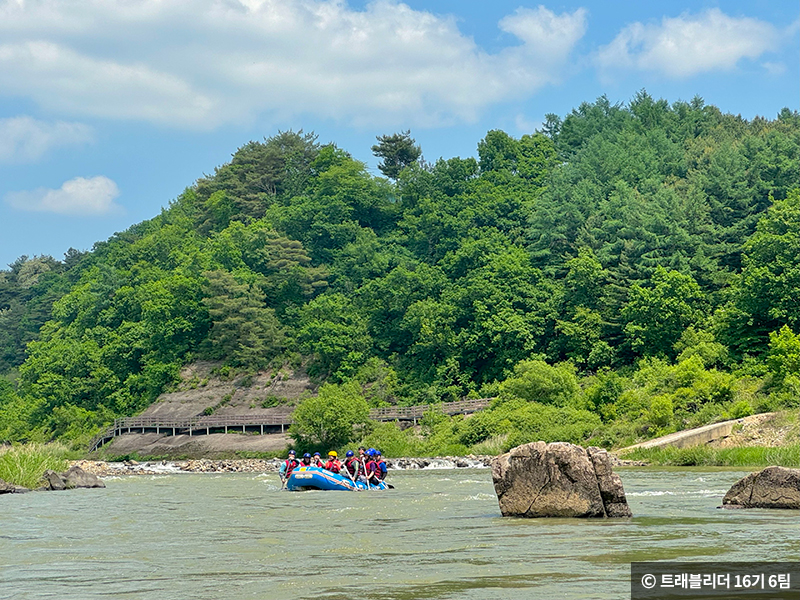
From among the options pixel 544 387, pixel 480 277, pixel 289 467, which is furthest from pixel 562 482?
pixel 480 277

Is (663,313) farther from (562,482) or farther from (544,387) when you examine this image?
(562,482)

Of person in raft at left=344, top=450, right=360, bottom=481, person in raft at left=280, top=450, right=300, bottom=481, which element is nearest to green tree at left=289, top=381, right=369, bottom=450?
person in raft at left=280, top=450, right=300, bottom=481

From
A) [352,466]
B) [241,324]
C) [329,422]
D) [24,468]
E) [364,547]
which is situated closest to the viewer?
[364,547]

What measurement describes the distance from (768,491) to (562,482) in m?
4.06

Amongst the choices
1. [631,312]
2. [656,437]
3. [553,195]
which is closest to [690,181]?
[553,195]

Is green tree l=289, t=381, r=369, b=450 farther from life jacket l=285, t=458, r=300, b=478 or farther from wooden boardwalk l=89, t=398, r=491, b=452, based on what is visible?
life jacket l=285, t=458, r=300, b=478

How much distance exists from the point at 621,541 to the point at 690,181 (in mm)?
74071

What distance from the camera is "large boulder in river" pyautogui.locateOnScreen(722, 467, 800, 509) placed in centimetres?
1947

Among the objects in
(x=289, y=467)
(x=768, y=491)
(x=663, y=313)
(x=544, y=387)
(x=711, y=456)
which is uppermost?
(x=663, y=313)

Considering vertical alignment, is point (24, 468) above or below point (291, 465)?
above

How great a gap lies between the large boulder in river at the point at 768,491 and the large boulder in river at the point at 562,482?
2.67 m

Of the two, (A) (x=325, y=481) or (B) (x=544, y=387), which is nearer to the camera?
(A) (x=325, y=481)

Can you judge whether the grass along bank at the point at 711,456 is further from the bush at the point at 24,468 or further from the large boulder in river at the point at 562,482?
the bush at the point at 24,468

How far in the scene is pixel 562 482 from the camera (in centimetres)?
1909
